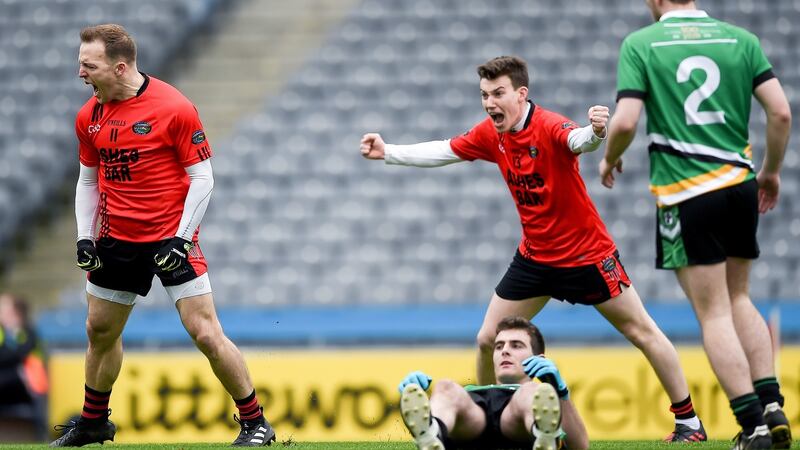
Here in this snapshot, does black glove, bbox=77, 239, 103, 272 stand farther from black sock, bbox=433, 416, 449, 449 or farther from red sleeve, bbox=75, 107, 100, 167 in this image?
black sock, bbox=433, 416, 449, 449

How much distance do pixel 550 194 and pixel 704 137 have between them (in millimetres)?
1405

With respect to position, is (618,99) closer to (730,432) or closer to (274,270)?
(730,432)

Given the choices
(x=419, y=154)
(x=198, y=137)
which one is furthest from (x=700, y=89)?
(x=198, y=137)

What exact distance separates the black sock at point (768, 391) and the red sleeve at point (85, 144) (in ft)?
11.6

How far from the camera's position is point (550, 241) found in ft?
22.3

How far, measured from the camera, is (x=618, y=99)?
5.39 metres

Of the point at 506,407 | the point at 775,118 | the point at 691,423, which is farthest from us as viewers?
the point at 691,423

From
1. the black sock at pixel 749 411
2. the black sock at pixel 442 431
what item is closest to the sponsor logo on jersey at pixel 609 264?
the black sock at pixel 749 411

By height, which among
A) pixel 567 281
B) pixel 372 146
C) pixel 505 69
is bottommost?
pixel 567 281

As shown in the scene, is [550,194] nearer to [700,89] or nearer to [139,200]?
[700,89]

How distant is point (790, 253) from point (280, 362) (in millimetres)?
6091

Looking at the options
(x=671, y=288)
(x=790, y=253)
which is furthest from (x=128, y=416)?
(x=790, y=253)

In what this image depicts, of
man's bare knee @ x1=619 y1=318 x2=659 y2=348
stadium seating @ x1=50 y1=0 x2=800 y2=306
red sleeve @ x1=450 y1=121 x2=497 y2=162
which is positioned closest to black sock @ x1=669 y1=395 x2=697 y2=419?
man's bare knee @ x1=619 y1=318 x2=659 y2=348

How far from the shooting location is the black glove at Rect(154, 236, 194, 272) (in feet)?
20.4
